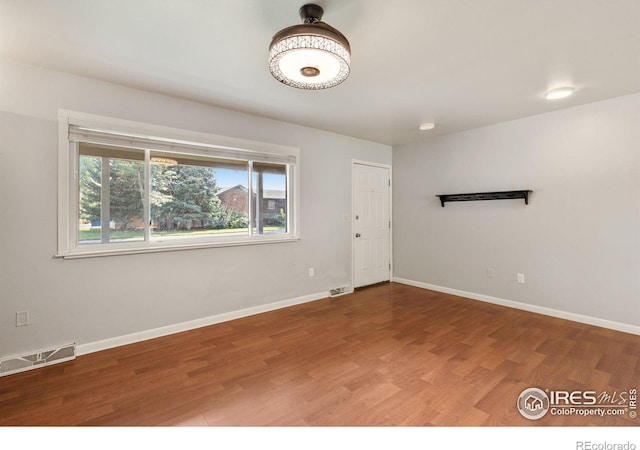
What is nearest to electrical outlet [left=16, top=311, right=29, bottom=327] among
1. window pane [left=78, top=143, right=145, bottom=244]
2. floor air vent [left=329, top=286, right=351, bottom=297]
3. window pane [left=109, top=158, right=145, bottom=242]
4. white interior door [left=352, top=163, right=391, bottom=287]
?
window pane [left=78, top=143, right=145, bottom=244]

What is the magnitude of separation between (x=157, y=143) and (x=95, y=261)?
4.15 ft

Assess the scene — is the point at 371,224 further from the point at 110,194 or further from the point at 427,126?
the point at 110,194

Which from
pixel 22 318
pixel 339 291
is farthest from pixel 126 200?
pixel 339 291

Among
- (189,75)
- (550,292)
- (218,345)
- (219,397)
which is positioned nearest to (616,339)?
(550,292)

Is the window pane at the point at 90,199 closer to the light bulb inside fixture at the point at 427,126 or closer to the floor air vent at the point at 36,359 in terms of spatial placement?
the floor air vent at the point at 36,359

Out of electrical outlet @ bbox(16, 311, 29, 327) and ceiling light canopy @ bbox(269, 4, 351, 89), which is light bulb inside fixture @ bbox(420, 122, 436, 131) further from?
electrical outlet @ bbox(16, 311, 29, 327)

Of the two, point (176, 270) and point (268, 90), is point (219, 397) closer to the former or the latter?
point (176, 270)

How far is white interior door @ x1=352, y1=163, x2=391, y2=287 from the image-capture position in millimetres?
4793

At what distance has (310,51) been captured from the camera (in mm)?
1697

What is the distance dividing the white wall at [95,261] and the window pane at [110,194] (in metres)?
0.22

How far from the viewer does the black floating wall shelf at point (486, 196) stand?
3.69m

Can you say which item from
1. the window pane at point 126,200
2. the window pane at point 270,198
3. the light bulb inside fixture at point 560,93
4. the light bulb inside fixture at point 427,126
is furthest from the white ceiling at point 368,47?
the window pane at point 270,198
